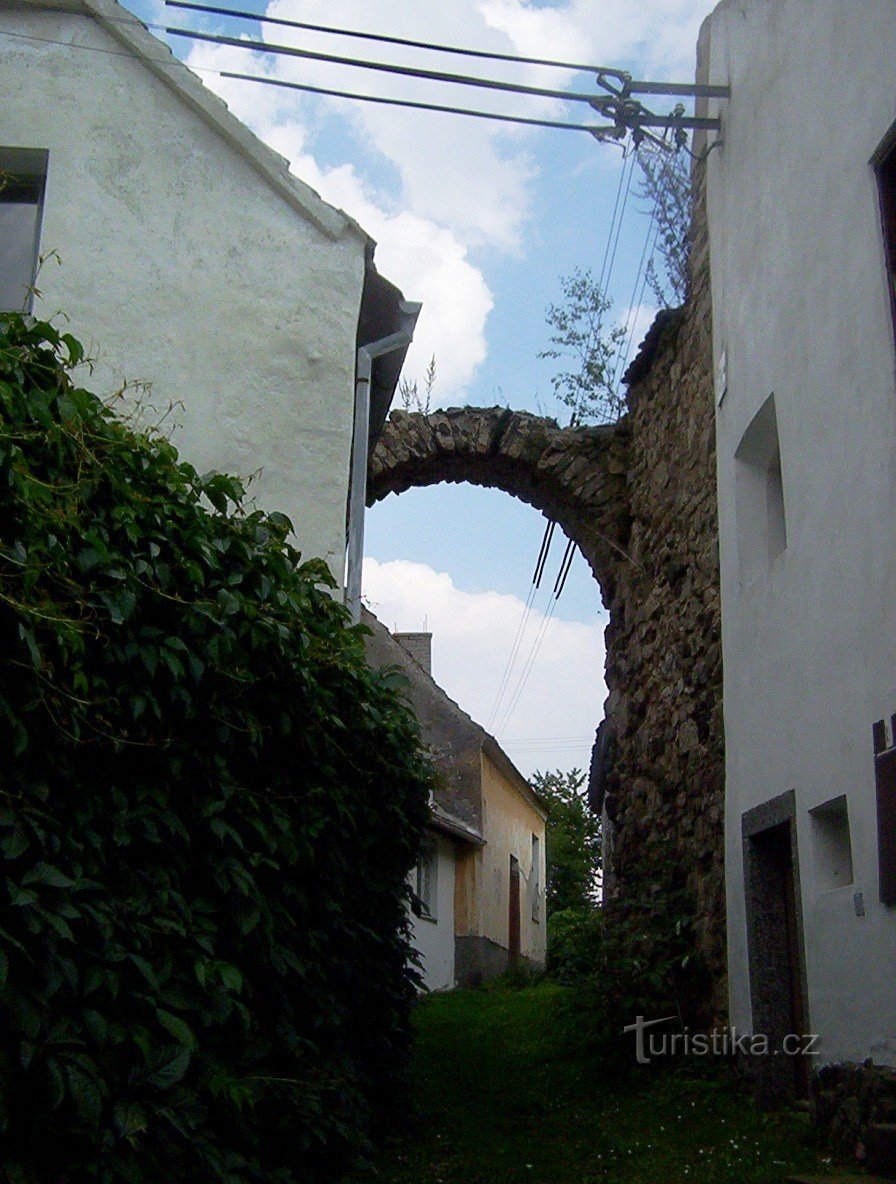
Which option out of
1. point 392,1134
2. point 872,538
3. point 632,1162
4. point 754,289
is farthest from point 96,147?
point 632,1162

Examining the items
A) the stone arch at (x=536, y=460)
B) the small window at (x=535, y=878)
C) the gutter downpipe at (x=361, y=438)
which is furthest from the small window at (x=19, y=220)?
the small window at (x=535, y=878)

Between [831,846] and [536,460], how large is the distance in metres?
5.99

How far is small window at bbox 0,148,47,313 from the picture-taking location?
273 inches

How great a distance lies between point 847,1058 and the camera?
18.6ft

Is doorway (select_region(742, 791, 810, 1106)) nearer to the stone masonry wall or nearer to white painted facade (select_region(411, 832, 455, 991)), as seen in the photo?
the stone masonry wall

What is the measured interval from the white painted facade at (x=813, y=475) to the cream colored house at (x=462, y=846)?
31.7 feet

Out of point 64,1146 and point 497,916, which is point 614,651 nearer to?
point 64,1146

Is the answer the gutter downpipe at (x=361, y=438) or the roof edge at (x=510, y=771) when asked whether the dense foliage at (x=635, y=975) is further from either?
the roof edge at (x=510, y=771)

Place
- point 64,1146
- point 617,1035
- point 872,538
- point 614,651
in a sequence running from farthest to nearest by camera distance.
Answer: point 614,651 → point 617,1035 → point 872,538 → point 64,1146

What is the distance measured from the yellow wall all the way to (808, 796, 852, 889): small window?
1443cm

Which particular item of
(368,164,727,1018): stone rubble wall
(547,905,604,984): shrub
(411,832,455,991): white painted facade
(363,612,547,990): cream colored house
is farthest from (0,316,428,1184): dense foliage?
(411,832,455,991): white painted facade

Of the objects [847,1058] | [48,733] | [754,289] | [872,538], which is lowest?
[847,1058]

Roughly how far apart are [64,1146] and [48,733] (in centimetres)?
103

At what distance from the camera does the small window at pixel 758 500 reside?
7695mm
